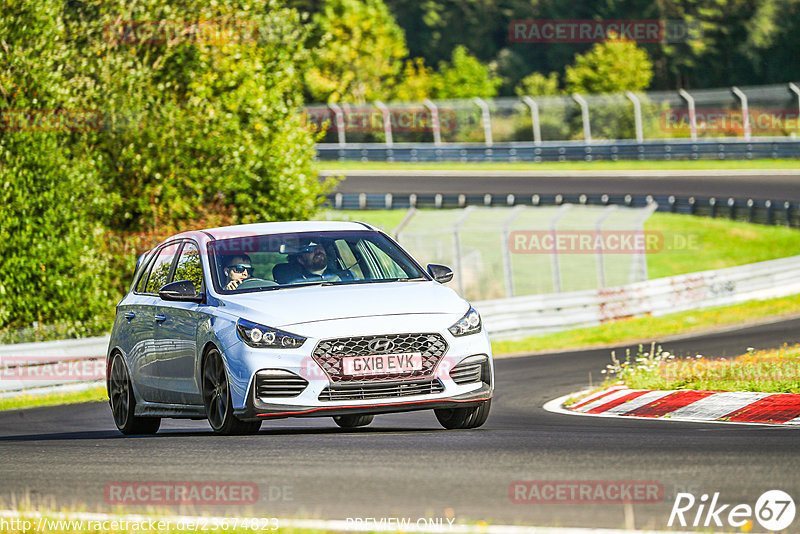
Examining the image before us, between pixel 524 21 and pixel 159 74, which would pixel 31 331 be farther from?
pixel 524 21

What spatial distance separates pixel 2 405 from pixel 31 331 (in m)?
4.35

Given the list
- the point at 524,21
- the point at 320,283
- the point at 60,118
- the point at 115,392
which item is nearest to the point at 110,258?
the point at 60,118

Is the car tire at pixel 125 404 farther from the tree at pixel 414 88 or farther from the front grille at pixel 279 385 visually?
the tree at pixel 414 88

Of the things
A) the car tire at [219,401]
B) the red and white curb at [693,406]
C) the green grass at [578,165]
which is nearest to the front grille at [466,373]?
the car tire at [219,401]

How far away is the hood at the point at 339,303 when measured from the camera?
902cm

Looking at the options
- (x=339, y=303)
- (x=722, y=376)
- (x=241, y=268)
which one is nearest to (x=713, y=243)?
(x=722, y=376)

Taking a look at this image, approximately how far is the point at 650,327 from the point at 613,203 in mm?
16184

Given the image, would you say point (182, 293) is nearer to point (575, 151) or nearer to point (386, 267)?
point (386, 267)

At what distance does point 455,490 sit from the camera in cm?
670

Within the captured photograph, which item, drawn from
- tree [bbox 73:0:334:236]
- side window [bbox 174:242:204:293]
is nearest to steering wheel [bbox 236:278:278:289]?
side window [bbox 174:242:204:293]

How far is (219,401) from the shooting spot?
9.40 metres

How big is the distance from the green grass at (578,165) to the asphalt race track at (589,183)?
4.71 feet

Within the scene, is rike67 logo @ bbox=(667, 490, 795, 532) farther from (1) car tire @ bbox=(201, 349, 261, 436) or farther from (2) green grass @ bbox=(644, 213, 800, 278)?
(2) green grass @ bbox=(644, 213, 800, 278)

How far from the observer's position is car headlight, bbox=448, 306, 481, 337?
926 cm
